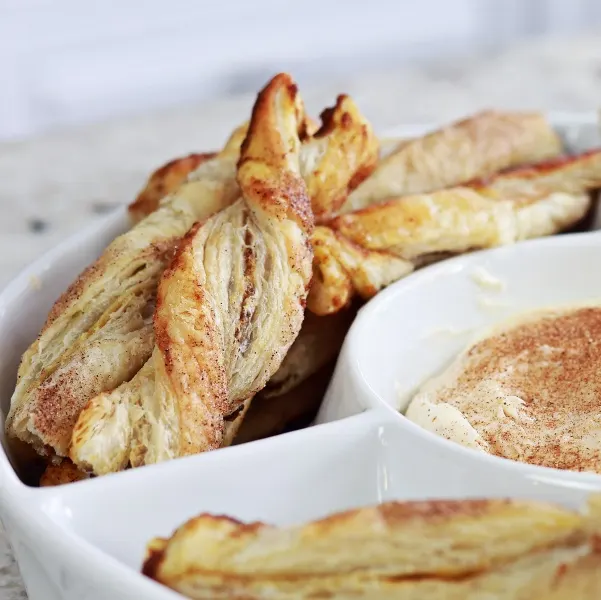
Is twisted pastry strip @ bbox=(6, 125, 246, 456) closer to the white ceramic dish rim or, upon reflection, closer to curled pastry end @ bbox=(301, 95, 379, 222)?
curled pastry end @ bbox=(301, 95, 379, 222)

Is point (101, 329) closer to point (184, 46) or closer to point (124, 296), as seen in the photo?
point (124, 296)

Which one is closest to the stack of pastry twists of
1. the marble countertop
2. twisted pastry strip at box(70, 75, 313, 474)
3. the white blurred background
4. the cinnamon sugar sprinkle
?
twisted pastry strip at box(70, 75, 313, 474)

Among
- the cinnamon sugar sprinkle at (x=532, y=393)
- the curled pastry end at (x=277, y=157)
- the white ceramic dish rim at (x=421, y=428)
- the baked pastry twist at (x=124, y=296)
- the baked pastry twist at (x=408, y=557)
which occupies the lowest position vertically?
the cinnamon sugar sprinkle at (x=532, y=393)

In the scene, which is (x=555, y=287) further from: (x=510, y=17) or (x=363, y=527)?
(x=510, y=17)

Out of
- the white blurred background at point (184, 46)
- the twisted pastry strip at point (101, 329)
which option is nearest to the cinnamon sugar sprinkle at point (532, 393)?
the twisted pastry strip at point (101, 329)

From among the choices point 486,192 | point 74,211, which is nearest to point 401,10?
point 74,211

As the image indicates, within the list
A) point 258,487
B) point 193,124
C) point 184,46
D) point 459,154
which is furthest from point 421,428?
point 184,46

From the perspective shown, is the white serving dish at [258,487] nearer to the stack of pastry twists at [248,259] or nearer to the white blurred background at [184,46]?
the stack of pastry twists at [248,259]
